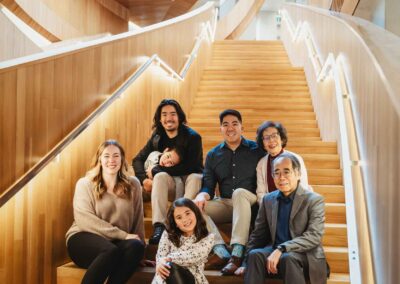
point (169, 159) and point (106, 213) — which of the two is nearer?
point (106, 213)

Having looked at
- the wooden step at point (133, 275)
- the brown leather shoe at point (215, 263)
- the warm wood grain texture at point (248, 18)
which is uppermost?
the warm wood grain texture at point (248, 18)

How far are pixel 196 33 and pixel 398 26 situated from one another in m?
2.89

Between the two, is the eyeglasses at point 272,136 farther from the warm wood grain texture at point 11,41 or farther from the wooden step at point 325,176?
the warm wood grain texture at point 11,41

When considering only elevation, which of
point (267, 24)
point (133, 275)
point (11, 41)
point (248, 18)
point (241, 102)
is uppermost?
point (267, 24)

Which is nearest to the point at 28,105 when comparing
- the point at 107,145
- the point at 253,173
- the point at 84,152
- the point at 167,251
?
the point at 107,145

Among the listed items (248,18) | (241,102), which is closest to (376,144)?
(241,102)

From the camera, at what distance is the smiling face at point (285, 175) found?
305cm

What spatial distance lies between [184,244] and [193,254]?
0.12 meters

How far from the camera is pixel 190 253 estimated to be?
10.0 feet

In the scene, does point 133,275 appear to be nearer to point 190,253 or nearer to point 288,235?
point 190,253

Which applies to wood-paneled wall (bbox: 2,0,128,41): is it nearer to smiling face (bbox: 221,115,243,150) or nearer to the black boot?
smiling face (bbox: 221,115,243,150)

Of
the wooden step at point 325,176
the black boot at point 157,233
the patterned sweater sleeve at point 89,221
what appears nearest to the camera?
the patterned sweater sleeve at point 89,221

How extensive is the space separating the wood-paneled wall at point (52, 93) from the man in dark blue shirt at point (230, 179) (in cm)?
97

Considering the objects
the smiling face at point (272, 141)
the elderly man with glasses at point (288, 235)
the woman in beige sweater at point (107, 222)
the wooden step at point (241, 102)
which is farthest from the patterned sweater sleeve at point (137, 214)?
the wooden step at point (241, 102)
